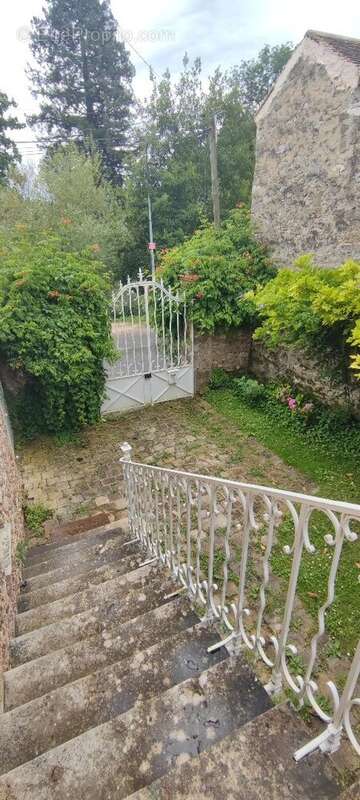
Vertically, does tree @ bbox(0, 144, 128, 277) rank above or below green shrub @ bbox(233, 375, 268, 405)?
above

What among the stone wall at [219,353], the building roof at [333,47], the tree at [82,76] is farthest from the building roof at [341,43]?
the tree at [82,76]

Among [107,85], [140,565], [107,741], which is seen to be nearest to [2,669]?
[107,741]

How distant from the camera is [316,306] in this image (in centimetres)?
402

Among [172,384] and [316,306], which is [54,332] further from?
[316,306]

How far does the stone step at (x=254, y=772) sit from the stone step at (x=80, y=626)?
1.15 metres

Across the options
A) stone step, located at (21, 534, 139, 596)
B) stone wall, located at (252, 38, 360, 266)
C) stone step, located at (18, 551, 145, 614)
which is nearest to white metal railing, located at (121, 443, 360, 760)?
stone step, located at (21, 534, 139, 596)

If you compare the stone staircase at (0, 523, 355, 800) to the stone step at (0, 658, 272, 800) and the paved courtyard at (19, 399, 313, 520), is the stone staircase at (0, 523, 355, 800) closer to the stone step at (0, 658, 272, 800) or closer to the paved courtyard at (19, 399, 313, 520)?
the stone step at (0, 658, 272, 800)

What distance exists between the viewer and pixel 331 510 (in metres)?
1.00

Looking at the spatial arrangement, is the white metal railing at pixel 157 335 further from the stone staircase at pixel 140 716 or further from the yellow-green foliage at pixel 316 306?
the stone staircase at pixel 140 716

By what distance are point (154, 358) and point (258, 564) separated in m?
4.53

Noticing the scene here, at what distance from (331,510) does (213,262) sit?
6256 millimetres

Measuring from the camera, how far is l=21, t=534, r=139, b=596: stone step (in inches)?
116

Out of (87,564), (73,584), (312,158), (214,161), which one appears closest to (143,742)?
(73,584)

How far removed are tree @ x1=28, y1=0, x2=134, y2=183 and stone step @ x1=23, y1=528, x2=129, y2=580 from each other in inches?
746
